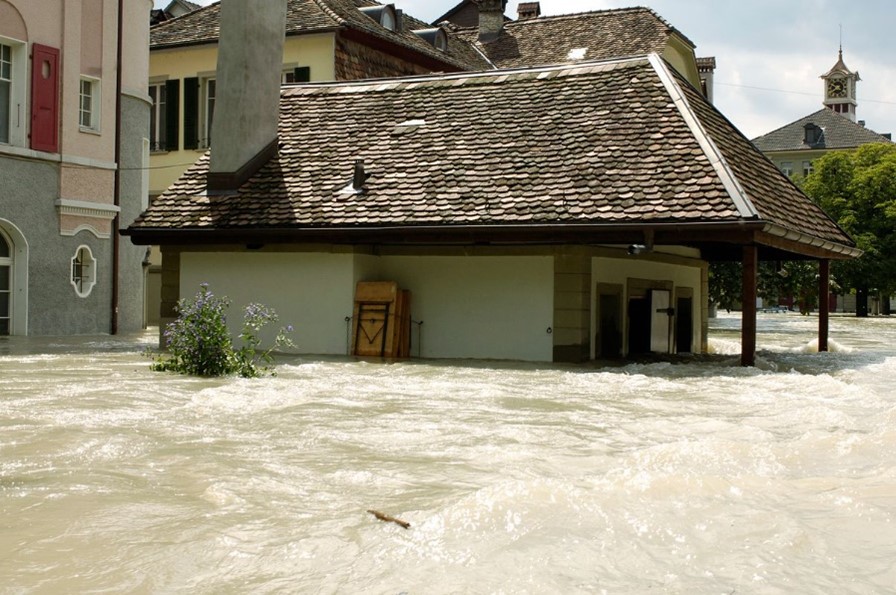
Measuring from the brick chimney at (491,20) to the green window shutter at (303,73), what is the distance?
38.5 feet

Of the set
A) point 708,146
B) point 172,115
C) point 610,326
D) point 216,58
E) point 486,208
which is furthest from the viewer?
point 172,115

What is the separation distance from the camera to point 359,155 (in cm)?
1712

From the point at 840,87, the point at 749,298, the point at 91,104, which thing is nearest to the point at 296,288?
the point at 749,298

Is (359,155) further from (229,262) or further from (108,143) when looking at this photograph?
(108,143)

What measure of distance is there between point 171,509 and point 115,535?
Result: 539 millimetres

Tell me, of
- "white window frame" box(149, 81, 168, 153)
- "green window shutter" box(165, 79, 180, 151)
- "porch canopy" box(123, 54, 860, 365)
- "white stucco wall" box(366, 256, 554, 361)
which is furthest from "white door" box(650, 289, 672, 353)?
"white window frame" box(149, 81, 168, 153)

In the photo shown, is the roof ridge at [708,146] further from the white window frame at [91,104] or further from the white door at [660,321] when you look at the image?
the white window frame at [91,104]

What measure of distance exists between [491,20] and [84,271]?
66.1ft

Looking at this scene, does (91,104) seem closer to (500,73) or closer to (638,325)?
(500,73)

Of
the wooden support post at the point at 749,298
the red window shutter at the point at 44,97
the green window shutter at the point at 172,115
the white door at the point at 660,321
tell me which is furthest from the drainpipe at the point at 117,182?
the wooden support post at the point at 749,298

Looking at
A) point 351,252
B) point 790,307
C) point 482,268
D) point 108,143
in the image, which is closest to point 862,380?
point 482,268

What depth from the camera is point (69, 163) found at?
21391 millimetres

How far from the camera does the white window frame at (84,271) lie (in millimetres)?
21875

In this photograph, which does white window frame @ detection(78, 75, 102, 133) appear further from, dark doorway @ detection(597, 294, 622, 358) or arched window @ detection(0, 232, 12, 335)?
dark doorway @ detection(597, 294, 622, 358)
